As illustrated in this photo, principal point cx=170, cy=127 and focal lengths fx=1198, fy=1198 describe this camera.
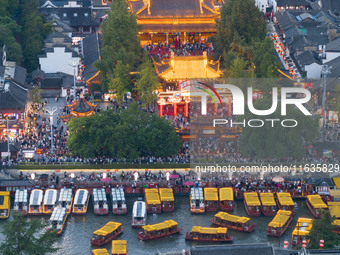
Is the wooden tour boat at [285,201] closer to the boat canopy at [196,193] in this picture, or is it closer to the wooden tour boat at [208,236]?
the boat canopy at [196,193]

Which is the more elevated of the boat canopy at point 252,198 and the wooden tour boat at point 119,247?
the boat canopy at point 252,198

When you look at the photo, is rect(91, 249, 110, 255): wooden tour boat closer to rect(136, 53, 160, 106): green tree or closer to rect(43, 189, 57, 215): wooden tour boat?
rect(43, 189, 57, 215): wooden tour boat

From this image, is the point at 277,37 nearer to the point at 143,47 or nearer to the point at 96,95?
the point at 143,47

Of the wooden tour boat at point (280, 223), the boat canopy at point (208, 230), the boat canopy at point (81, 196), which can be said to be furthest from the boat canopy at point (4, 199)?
the wooden tour boat at point (280, 223)

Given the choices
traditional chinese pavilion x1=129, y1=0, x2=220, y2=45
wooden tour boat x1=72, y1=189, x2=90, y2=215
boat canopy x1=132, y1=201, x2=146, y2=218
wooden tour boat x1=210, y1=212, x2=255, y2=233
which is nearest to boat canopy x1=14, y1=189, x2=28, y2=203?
wooden tour boat x1=72, y1=189, x2=90, y2=215

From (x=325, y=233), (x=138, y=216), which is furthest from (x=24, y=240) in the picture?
(x=325, y=233)

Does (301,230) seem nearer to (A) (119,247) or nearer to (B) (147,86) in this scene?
(A) (119,247)
